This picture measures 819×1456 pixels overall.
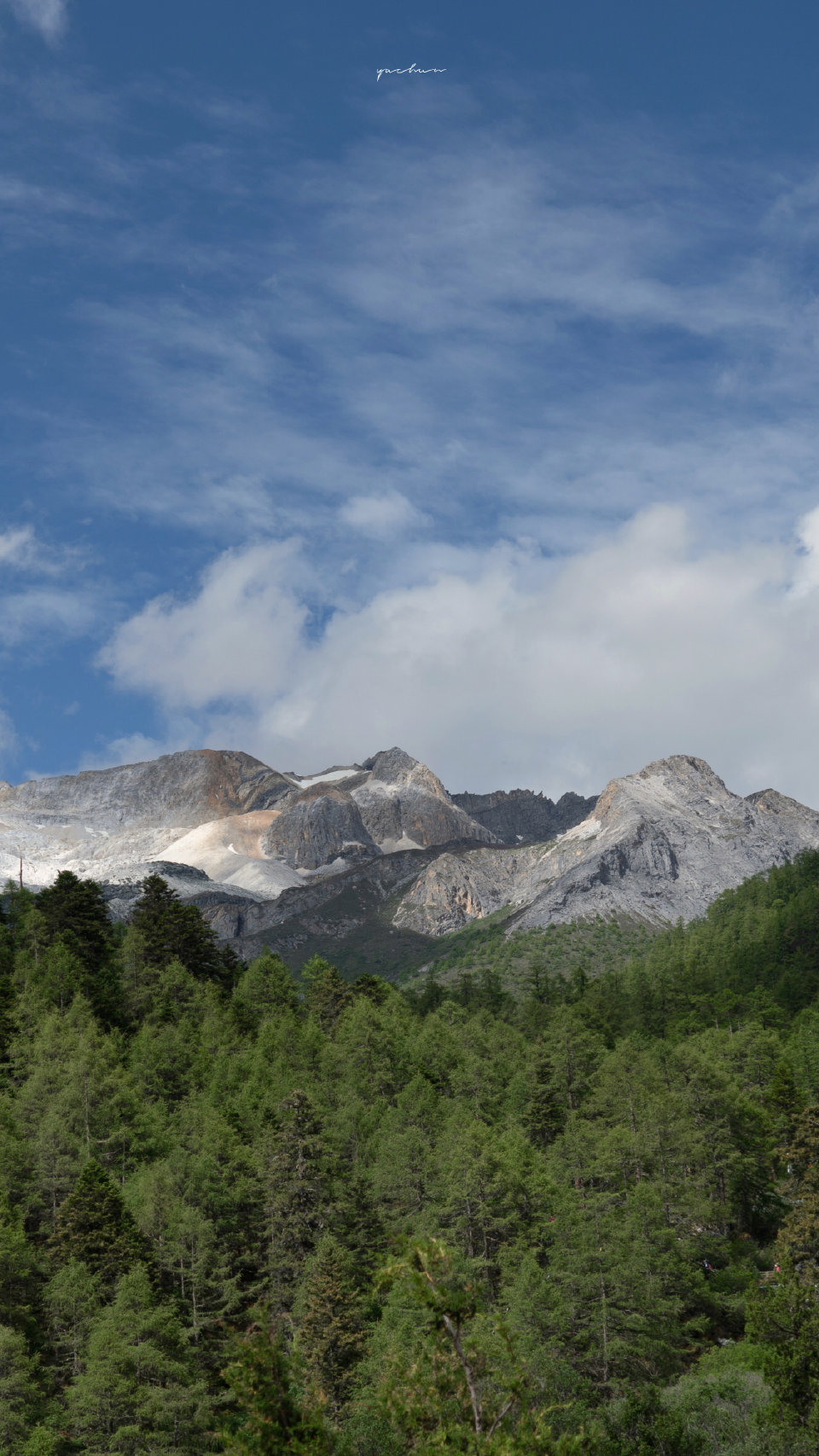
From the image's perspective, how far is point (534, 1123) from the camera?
82.7 metres

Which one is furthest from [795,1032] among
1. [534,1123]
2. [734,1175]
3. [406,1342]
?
[406,1342]

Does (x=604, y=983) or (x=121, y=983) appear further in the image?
(x=604, y=983)

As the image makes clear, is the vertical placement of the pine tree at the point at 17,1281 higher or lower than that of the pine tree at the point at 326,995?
lower

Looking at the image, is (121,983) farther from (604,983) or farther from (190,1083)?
(604,983)

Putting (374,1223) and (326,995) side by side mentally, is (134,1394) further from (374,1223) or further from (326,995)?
(326,995)

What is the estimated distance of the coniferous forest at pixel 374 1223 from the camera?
4180cm

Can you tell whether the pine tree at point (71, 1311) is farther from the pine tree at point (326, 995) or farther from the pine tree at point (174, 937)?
the pine tree at point (326, 995)

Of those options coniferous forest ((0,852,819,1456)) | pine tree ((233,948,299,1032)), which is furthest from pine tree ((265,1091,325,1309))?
pine tree ((233,948,299,1032))

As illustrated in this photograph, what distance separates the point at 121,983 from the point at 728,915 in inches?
4736

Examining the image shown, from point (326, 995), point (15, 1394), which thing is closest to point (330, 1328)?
point (15, 1394)

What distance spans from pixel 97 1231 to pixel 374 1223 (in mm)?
16850

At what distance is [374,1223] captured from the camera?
66.9 metres

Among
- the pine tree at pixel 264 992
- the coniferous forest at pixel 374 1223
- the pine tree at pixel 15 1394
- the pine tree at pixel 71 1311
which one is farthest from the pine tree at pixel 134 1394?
the pine tree at pixel 264 992

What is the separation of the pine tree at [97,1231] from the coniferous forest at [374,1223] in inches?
6.6
